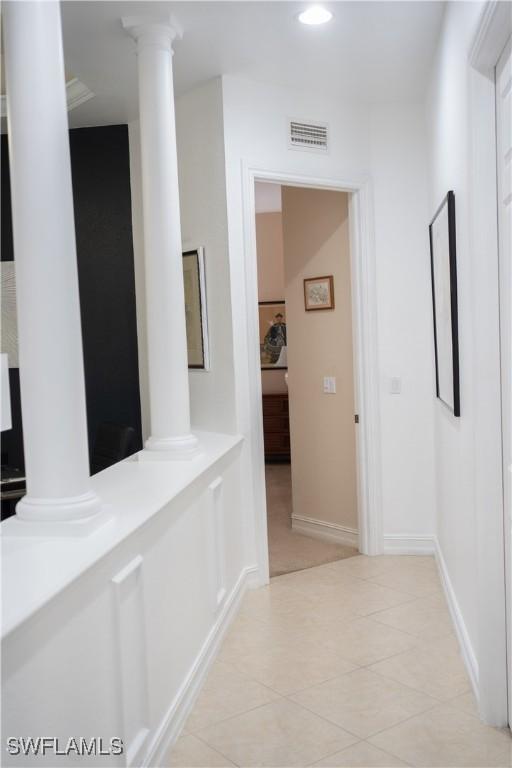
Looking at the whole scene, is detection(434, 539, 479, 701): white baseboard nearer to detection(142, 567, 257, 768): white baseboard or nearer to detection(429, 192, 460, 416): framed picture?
detection(429, 192, 460, 416): framed picture

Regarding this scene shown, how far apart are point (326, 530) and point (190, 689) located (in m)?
2.39

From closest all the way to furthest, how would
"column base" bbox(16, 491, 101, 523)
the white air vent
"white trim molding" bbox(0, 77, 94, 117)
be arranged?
"column base" bbox(16, 491, 101, 523) → "white trim molding" bbox(0, 77, 94, 117) → the white air vent

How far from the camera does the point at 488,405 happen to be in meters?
2.56

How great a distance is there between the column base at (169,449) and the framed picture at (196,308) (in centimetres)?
84

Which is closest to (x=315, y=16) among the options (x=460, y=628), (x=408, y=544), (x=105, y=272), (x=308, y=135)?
(x=308, y=135)

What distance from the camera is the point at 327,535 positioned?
5113 mm

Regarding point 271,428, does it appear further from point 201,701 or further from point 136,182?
point 201,701

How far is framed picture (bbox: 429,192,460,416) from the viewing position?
3105 millimetres

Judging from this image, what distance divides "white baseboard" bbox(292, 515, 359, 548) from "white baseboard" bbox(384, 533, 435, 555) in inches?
9.3

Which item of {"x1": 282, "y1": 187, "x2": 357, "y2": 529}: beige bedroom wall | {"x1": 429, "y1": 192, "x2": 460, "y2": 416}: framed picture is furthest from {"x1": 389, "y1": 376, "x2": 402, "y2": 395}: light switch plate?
{"x1": 429, "y1": 192, "x2": 460, "y2": 416}: framed picture

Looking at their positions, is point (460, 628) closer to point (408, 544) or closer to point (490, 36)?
point (408, 544)

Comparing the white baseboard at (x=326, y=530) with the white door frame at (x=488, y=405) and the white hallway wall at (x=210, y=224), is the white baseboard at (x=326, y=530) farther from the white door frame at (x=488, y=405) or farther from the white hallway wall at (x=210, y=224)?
the white door frame at (x=488, y=405)

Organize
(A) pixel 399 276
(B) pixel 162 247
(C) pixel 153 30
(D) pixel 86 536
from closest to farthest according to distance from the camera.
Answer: (D) pixel 86 536, (C) pixel 153 30, (B) pixel 162 247, (A) pixel 399 276

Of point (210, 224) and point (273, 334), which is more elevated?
point (210, 224)
